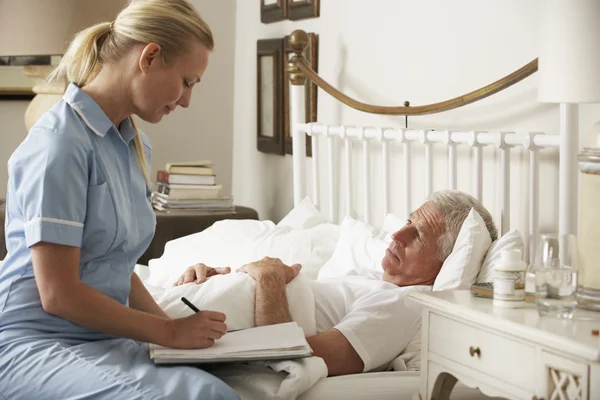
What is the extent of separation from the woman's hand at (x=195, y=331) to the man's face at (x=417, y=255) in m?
0.62

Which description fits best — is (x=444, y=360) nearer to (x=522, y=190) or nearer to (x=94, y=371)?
(x=94, y=371)

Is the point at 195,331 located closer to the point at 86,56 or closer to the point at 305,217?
the point at 86,56

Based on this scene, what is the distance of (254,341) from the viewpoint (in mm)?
1747

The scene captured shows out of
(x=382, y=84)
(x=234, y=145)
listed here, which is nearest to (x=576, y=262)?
(x=382, y=84)

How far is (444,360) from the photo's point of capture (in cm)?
161

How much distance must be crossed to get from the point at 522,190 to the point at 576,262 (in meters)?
0.88

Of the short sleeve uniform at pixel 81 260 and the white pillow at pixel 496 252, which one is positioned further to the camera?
the white pillow at pixel 496 252

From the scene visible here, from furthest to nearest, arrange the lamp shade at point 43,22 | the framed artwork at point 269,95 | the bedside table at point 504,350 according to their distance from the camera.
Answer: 1. the framed artwork at point 269,95
2. the lamp shade at point 43,22
3. the bedside table at point 504,350

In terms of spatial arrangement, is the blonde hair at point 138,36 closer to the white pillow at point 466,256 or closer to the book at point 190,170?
the white pillow at point 466,256

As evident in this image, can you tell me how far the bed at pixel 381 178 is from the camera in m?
2.00

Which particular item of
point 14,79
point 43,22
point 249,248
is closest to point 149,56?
point 249,248

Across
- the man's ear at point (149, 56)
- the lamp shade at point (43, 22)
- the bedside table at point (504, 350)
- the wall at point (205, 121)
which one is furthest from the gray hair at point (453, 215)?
the wall at point (205, 121)

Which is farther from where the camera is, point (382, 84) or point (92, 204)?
point (382, 84)

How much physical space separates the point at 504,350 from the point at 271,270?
71cm
